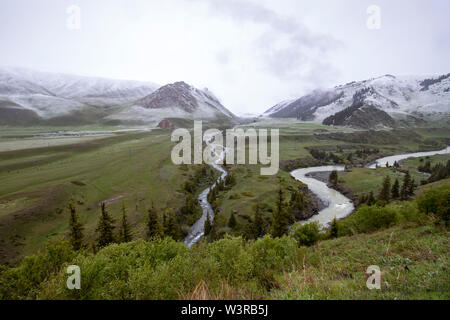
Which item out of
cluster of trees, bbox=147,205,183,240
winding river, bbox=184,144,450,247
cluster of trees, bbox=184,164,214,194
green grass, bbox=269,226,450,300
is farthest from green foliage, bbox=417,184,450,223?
cluster of trees, bbox=184,164,214,194

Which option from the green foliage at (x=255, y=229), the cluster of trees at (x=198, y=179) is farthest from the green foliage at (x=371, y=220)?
the cluster of trees at (x=198, y=179)

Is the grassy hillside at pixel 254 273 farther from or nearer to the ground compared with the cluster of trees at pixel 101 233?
farther from the ground

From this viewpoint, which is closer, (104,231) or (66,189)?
(104,231)

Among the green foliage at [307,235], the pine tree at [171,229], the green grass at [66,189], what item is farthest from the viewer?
the pine tree at [171,229]

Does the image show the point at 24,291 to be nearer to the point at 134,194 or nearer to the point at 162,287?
the point at 162,287

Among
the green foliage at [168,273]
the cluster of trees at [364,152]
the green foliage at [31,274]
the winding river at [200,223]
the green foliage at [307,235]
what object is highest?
the green foliage at [168,273]

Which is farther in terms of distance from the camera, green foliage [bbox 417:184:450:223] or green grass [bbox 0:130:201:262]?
green grass [bbox 0:130:201:262]

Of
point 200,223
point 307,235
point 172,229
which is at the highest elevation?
Result: point 307,235

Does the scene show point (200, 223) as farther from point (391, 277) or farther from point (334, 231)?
A: point (391, 277)

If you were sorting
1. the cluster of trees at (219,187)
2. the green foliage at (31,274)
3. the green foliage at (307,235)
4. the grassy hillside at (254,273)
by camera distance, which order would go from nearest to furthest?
the grassy hillside at (254,273), the green foliage at (31,274), the green foliage at (307,235), the cluster of trees at (219,187)

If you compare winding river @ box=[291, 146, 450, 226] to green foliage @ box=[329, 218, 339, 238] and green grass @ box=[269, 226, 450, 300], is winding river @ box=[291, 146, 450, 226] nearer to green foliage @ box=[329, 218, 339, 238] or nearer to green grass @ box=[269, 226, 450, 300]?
green foliage @ box=[329, 218, 339, 238]

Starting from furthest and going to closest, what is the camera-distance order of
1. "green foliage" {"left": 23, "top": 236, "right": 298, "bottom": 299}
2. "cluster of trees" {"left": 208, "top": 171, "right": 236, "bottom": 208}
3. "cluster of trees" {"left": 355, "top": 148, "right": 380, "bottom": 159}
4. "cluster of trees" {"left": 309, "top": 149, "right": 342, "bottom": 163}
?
"cluster of trees" {"left": 355, "top": 148, "right": 380, "bottom": 159}, "cluster of trees" {"left": 309, "top": 149, "right": 342, "bottom": 163}, "cluster of trees" {"left": 208, "top": 171, "right": 236, "bottom": 208}, "green foliage" {"left": 23, "top": 236, "right": 298, "bottom": 299}

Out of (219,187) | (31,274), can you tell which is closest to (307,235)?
(31,274)

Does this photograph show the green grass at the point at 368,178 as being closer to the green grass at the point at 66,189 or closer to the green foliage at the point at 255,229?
the green foliage at the point at 255,229
